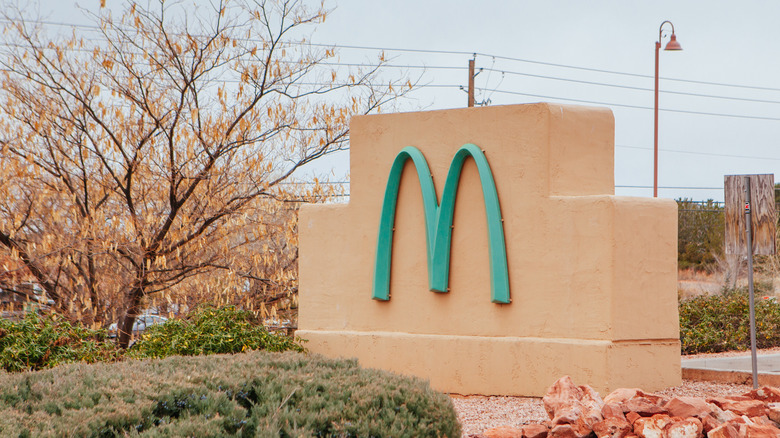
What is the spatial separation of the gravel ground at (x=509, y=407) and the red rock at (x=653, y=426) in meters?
Answer: 1.18

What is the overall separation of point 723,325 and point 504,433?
1046cm

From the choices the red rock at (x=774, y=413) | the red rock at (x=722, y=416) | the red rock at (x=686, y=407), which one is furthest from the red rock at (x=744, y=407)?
the red rock at (x=686, y=407)

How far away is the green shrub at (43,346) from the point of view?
8914 millimetres

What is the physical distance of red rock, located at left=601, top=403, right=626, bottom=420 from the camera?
620 centimetres

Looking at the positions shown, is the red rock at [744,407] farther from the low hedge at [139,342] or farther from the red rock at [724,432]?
the low hedge at [139,342]

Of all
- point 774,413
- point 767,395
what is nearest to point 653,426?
point 774,413

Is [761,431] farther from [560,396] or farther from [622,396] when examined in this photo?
[560,396]

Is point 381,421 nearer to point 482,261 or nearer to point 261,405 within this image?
point 261,405

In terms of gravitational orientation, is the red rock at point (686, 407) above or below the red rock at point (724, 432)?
above

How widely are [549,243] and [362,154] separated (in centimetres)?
268

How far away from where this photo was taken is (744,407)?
6.50 m

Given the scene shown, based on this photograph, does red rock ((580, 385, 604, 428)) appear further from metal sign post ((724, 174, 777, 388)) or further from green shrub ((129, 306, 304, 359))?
green shrub ((129, 306, 304, 359))

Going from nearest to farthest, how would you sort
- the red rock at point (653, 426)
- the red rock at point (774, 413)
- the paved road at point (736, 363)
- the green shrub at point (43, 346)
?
the red rock at point (653, 426) → the red rock at point (774, 413) → the green shrub at point (43, 346) → the paved road at point (736, 363)

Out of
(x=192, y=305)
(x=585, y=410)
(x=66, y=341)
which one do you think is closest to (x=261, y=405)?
(x=585, y=410)
